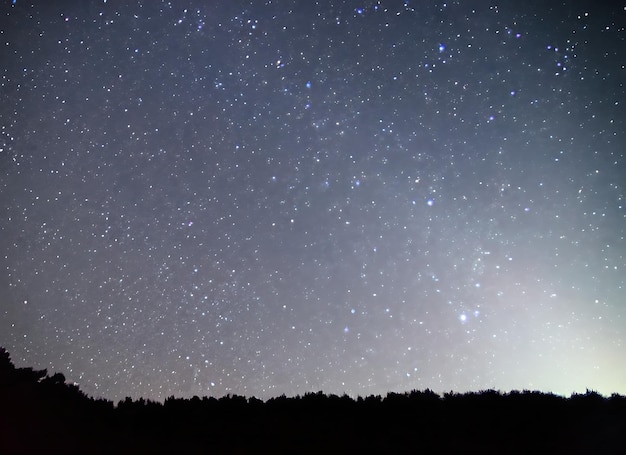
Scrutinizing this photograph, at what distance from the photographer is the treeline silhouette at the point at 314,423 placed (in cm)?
482

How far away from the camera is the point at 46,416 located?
18.4 ft

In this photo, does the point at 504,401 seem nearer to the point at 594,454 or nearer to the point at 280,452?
Answer: the point at 594,454

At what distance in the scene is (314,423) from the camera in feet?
17.3

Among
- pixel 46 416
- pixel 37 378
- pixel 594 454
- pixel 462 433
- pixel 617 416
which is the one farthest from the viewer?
pixel 37 378

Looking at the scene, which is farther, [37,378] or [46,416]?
[37,378]

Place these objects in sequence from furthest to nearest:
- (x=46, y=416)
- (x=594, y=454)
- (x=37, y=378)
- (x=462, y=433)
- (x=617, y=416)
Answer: (x=37, y=378)
(x=46, y=416)
(x=617, y=416)
(x=462, y=433)
(x=594, y=454)

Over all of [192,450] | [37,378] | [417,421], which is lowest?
[192,450]

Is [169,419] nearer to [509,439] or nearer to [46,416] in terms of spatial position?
[46,416]

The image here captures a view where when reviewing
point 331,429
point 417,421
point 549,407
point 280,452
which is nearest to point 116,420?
point 280,452

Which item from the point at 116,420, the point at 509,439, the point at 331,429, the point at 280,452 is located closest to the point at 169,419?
the point at 116,420

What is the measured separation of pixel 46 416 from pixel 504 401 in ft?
19.9

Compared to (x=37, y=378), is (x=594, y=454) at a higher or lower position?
lower

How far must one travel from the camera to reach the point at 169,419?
18.0 feet

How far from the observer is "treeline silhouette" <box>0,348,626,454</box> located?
482 centimetres
